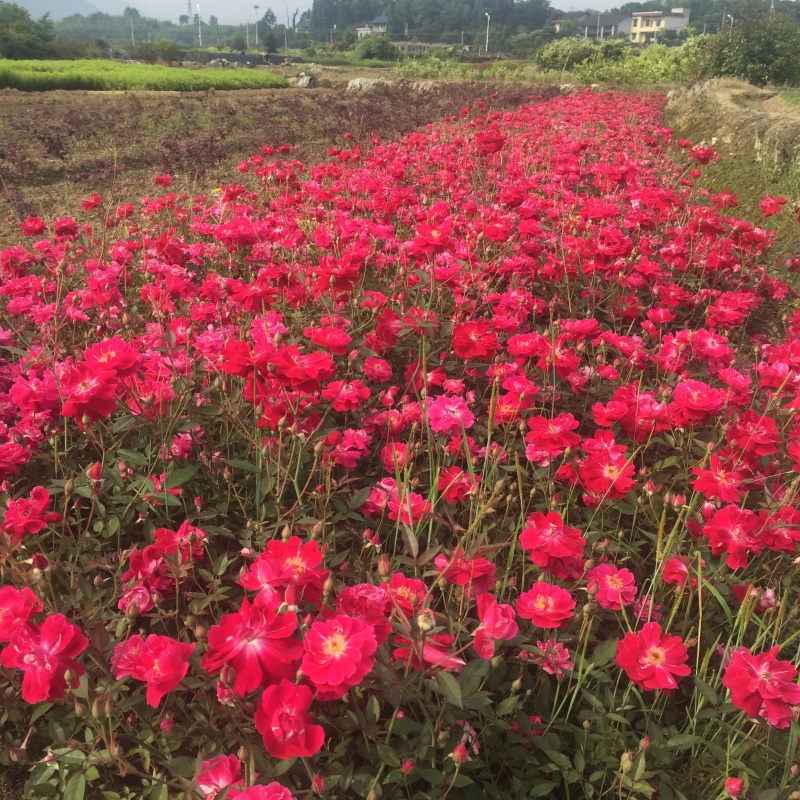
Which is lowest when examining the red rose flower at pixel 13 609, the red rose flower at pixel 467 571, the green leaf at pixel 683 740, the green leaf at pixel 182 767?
the green leaf at pixel 683 740

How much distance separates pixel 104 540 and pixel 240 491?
43 cm

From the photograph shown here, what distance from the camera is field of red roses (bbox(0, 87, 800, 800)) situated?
1117mm

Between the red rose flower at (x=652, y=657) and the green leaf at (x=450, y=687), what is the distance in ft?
1.35

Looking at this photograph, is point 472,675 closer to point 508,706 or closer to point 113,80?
point 508,706

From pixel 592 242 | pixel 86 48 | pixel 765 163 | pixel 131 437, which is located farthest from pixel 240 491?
pixel 86 48

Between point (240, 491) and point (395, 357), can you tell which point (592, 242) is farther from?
point (240, 491)

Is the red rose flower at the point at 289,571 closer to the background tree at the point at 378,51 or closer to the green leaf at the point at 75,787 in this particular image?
the green leaf at the point at 75,787

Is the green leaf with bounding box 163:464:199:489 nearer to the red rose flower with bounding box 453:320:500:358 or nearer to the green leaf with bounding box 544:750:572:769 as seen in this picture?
the red rose flower with bounding box 453:320:500:358

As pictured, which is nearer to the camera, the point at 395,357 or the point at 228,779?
the point at 228,779

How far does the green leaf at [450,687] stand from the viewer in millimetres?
1024

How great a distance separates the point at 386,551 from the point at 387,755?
0.79 meters

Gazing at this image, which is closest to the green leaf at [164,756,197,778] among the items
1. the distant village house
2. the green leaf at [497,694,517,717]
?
the green leaf at [497,694,517,717]

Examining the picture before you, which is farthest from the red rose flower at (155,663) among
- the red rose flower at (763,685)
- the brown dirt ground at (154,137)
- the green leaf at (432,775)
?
the brown dirt ground at (154,137)

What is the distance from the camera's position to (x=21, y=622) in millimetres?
1061
